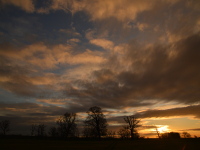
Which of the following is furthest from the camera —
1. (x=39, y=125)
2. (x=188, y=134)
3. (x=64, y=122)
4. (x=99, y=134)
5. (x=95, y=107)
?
(x=188, y=134)

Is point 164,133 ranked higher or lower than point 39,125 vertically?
lower

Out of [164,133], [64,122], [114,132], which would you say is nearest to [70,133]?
[64,122]

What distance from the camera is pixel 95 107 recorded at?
191ft

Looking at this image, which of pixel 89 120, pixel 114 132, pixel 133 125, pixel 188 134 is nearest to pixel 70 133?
pixel 89 120

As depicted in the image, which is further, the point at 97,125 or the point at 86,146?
the point at 97,125

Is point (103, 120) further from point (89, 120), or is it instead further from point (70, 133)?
point (70, 133)

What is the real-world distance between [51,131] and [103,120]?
59.6 metres

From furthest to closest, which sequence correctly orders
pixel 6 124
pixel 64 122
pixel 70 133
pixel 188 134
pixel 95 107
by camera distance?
pixel 188 134, pixel 6 124, pixel 64 122, pixel 70 133, pixel 95 107

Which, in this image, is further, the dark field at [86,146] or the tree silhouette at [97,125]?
the tree silhouette at [97,125]

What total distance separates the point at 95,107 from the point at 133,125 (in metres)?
26.2

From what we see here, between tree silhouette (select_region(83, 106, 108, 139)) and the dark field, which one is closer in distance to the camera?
the dark field

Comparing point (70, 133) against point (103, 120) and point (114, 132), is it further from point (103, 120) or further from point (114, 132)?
point (114, 132)

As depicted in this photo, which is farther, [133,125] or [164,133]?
[164,133]

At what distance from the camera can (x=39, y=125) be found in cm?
10788
